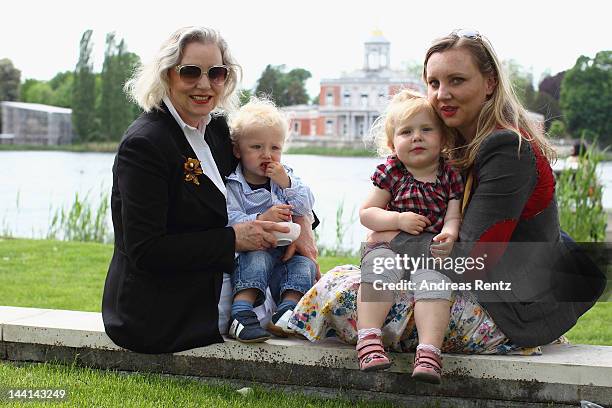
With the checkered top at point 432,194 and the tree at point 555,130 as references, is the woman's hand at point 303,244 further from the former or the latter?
the tree at point 555,130

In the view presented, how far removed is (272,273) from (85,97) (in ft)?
131

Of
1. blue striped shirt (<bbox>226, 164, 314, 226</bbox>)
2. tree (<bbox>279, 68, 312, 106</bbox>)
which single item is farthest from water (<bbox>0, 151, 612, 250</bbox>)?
tree (<bbox>279, 68, 312, 106</bbox>)

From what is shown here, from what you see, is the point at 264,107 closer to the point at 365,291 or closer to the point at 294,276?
the point at 294,276

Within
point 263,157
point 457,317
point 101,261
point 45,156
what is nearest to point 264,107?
point 263,157

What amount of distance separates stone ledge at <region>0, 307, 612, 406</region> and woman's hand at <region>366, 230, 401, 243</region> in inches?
14.2

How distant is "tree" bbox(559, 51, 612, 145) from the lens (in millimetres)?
39938

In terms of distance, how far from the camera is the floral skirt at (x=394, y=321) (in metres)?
2.72

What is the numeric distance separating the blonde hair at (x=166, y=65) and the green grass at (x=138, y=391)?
36.0 inches

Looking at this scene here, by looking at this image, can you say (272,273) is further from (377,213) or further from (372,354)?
(372,354)

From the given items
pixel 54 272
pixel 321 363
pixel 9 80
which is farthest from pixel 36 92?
pixel 321 363

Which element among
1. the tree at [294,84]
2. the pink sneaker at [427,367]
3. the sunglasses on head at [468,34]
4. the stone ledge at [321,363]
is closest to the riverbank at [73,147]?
the tree at [294,84]

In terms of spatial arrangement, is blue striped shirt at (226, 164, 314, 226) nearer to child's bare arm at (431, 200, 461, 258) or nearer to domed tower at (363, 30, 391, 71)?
child's bare arm at (431, 200, 461, 258)

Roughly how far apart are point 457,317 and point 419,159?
0.50 m

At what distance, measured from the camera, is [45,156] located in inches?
1736
